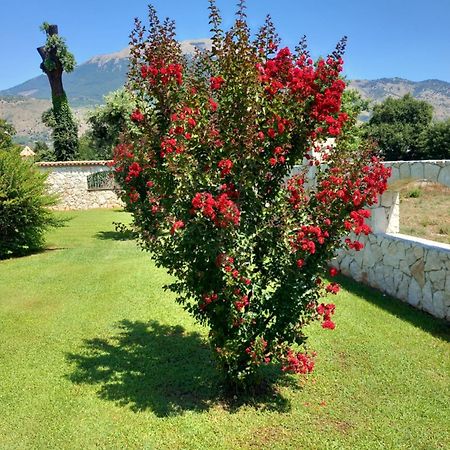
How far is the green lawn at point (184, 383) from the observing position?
14.0 ft

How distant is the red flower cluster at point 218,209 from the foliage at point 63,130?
28302 mm

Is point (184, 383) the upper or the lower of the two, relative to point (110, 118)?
lower

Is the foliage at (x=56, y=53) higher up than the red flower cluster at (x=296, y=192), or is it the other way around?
the foliage at (x=56, y=53)

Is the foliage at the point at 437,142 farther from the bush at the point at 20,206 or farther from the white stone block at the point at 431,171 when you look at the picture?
the bush at the point at 20,206

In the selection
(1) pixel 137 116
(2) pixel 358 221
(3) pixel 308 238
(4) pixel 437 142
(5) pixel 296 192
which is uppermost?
(4) pixel 437 142

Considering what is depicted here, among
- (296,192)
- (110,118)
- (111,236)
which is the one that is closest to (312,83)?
(296,192)

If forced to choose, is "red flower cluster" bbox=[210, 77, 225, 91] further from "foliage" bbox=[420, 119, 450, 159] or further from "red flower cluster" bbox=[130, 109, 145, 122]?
"foliage" bbox=[420, 119, 450, 159]

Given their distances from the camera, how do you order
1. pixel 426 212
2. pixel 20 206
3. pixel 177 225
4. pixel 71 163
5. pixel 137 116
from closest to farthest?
pixel 177 225, pixel 137 116, pixel 426 212, pixel 20 206, pixel 71 163

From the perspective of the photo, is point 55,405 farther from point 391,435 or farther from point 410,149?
point 410,149

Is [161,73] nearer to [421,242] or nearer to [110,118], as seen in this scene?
[421,242]

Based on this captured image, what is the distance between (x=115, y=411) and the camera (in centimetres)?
475

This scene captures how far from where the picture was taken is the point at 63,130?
99.2ft

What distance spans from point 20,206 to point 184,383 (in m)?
9.52

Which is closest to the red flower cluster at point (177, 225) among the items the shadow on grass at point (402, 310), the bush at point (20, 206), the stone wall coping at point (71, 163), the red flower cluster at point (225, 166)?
the red flower cluster at point (225, 166)
